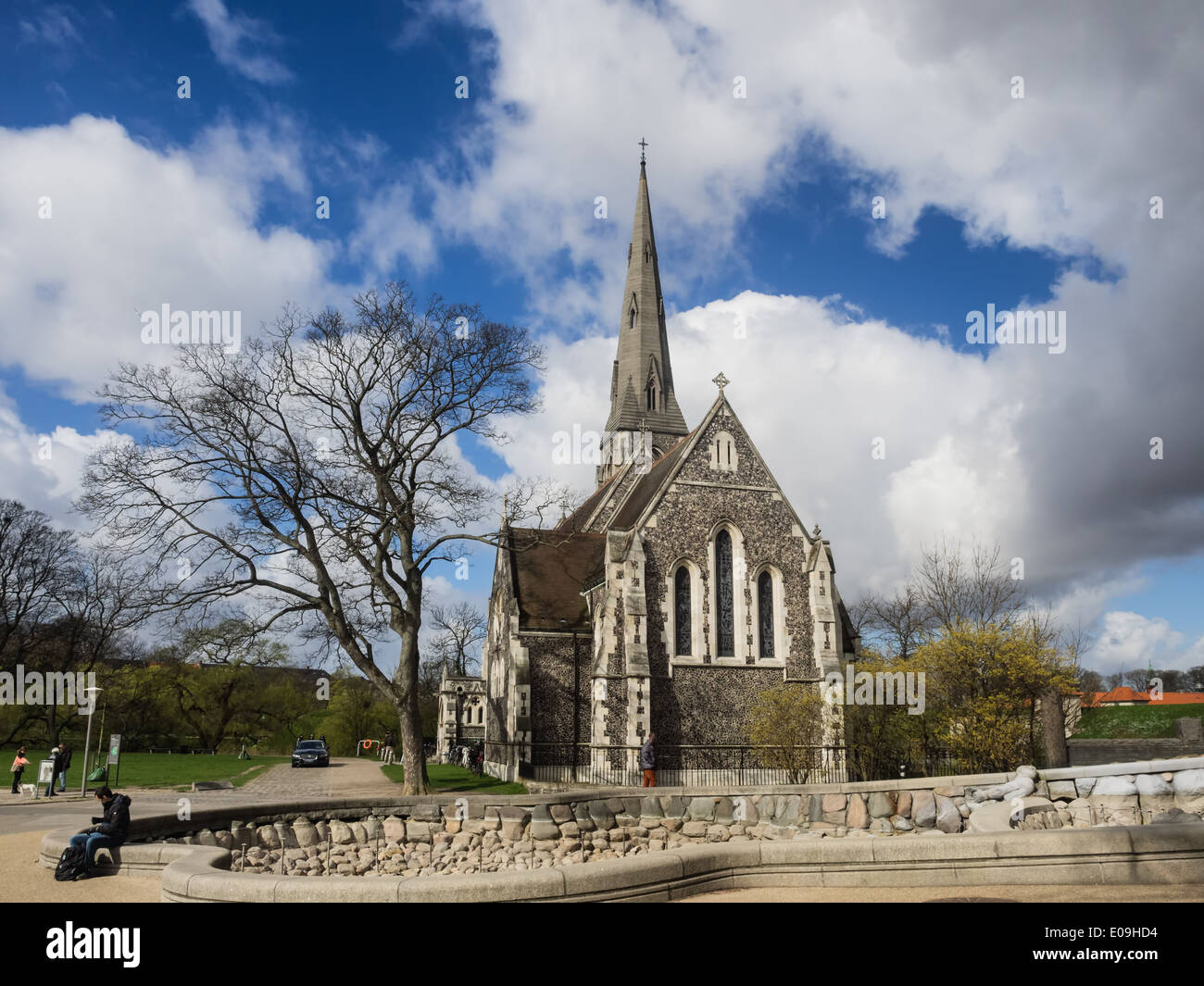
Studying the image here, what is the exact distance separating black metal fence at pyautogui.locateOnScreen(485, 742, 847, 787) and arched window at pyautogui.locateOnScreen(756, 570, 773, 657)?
352 centimetres

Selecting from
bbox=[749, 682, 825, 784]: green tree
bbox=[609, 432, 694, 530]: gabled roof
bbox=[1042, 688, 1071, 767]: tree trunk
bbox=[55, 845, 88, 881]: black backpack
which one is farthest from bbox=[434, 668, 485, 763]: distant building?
bbox=[55, 845, 88, 881]: black backpack

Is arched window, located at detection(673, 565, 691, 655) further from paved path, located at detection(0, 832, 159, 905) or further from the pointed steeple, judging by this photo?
paved path, located at detection(0, 832, 159, 905)

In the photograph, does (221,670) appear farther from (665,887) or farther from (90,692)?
(665,887)

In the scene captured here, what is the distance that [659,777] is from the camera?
2669 centimetres

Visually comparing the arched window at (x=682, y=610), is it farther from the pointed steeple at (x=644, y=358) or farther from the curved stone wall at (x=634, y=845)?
the pointed steeple at (x=644, y=358)

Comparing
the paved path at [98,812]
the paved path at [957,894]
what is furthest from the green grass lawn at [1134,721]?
the paved path at [957,894]

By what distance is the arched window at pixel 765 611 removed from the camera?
29203mm

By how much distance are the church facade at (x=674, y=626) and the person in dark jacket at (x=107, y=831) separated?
15343mm

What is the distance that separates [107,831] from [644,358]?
38.7 metres

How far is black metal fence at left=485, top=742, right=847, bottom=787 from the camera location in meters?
25.0

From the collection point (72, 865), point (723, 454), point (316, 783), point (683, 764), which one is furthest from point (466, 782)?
point (72, 865)

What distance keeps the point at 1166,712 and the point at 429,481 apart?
35.3 meters
